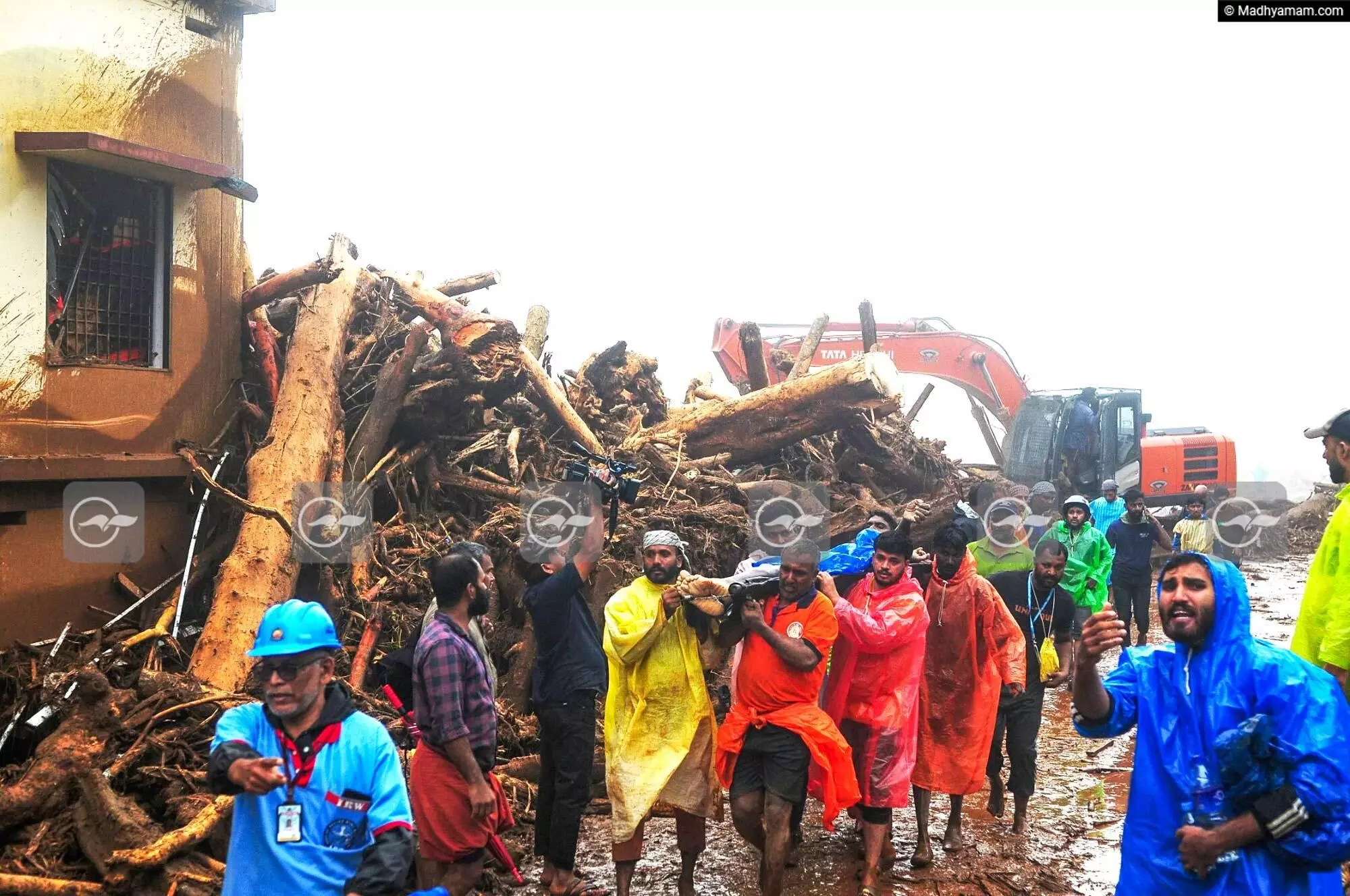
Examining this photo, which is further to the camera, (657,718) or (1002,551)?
(1002,551)

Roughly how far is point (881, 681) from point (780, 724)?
964 mm

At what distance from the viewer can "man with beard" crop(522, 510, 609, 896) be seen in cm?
509

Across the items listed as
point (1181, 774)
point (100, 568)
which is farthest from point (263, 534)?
point (1181, 774)

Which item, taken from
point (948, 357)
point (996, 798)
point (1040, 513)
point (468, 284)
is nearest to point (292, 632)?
point (996, 798)

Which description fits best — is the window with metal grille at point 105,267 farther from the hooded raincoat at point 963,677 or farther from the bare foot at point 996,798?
the bare foot at point 996,798

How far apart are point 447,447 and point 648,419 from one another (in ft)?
9.22

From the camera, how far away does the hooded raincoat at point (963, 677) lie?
6.11 meters

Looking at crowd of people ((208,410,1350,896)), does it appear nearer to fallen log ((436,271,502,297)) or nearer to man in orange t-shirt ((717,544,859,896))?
man in orange t-shirt ((717,544,859,896))

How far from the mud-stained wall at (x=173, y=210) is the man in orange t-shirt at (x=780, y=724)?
457 cm

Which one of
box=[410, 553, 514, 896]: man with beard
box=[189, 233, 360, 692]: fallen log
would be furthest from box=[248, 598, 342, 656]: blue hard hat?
box=[189, 233, 360, 692]: fallen log

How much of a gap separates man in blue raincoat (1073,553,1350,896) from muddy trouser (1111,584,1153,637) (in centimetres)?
831

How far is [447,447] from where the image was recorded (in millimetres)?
8992

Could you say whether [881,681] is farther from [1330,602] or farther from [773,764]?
[1330,602]

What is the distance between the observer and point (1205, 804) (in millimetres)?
3096
